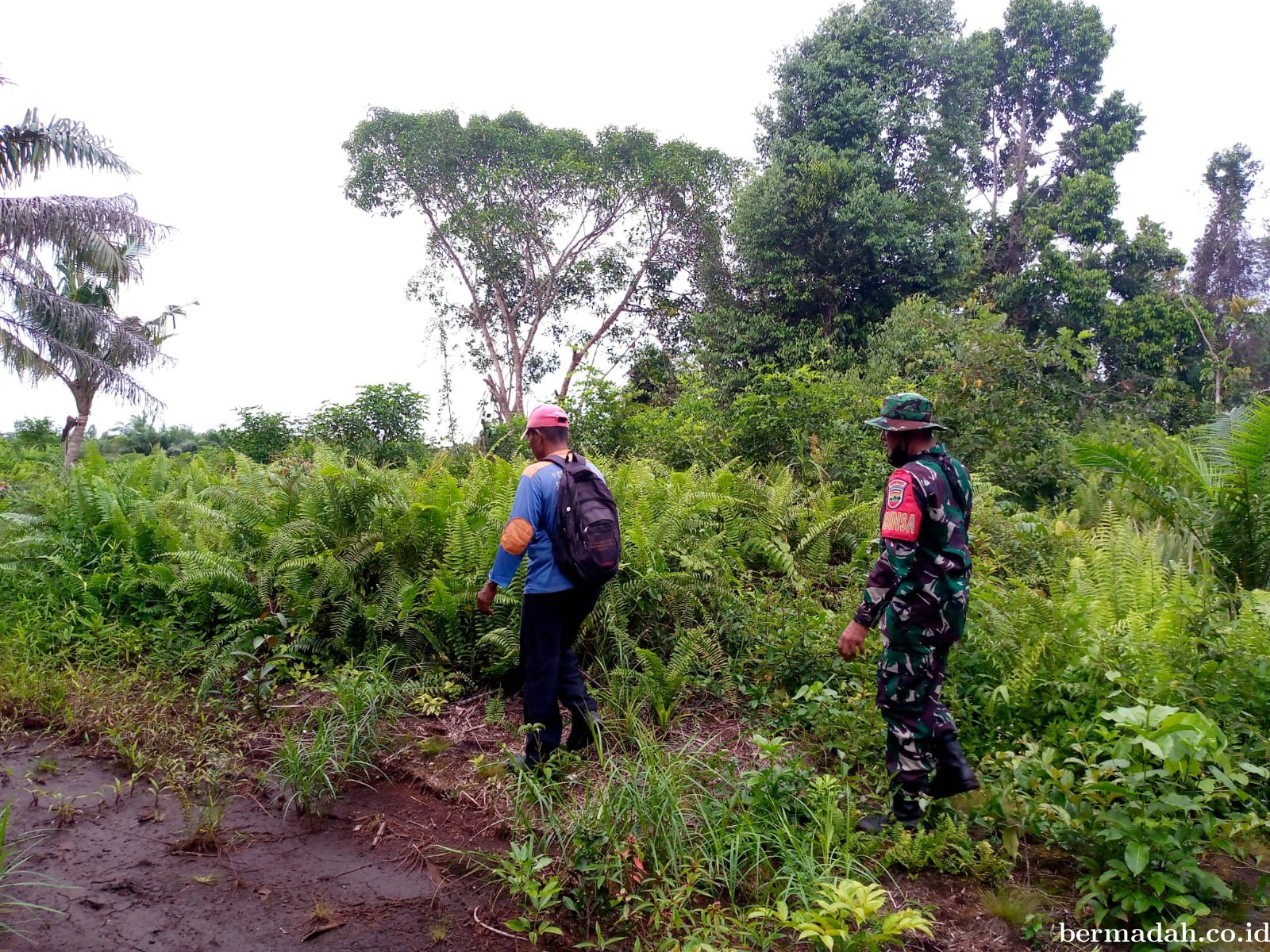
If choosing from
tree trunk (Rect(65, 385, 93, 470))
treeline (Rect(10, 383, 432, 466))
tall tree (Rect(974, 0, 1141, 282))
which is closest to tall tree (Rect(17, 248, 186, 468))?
tree trunk (Rect(65, 385, 93, 470))

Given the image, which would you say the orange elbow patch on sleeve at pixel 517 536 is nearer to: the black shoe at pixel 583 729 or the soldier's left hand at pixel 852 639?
the black shoe at pixel 583 729

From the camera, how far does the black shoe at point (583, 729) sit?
4289mm

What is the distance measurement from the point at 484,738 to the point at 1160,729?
11.2ft

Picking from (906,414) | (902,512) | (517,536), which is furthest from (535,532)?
(906,414)

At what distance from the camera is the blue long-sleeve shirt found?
3.98 metres

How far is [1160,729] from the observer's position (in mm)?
3029

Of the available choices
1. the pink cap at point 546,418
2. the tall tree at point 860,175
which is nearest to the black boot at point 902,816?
the pink cap at point 546,418

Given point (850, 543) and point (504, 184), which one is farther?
point (504, 184)

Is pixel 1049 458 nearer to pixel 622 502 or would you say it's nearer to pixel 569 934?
pixel 622 502

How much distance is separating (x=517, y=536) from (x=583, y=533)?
322 millimetres

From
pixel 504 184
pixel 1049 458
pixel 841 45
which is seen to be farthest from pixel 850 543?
pixel 504 184

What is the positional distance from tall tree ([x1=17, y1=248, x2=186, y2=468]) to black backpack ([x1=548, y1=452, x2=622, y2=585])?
16.2 m

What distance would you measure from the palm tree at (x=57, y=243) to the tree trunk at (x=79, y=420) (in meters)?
1.56

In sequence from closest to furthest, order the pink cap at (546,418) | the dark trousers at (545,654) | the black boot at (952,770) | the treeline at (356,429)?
the black boot at (952,770) → the dark trousers at (545,654) → the pink cap at (546,418) → the treeline at (356,429)
